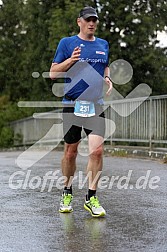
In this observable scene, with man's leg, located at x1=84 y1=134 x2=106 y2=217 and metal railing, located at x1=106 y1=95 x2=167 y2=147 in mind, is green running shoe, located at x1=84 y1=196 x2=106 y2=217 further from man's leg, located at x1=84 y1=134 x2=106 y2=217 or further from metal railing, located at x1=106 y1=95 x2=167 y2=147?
metal railing, located at x1=106 y1=95 x2=167 y2=147

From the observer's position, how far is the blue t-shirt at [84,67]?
654cm

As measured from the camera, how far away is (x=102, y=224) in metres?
5.86

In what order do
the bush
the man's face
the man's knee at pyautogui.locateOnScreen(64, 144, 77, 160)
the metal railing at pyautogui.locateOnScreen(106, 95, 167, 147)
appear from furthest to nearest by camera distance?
the bush < the metal railing at pyautogui.locateOnScreen(106, 95, 167, 147) < the man's knee at pyautogui.locateOnScreen(64, 144, 77, 160) < the man's face

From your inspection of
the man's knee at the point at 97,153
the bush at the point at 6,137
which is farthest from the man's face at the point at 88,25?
the bush at the point at 6,137

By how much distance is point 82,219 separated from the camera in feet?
20.2

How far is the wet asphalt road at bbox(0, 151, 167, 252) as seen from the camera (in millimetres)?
4898

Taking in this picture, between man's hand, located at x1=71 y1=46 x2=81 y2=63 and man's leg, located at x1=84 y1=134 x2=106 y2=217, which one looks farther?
man's leg, located at x1=84 y1=134 x2=106 y2=217

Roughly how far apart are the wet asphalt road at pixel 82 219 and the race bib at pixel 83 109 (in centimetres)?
99

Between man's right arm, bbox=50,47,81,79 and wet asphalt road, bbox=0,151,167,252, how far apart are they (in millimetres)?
1404

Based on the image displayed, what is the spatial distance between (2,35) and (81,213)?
47.5m

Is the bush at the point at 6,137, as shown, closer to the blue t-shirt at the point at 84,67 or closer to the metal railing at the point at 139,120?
the metal railing at the point at 139,120

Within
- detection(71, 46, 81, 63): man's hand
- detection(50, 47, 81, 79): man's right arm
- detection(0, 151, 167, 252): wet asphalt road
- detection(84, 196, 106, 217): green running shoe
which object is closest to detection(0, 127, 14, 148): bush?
detection(0, 151, 167, 252): wet asphalt road

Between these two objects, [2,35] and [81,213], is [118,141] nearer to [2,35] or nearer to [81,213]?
[81,213]

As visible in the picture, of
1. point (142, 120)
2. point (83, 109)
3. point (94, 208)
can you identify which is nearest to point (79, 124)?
point (83, 109)
